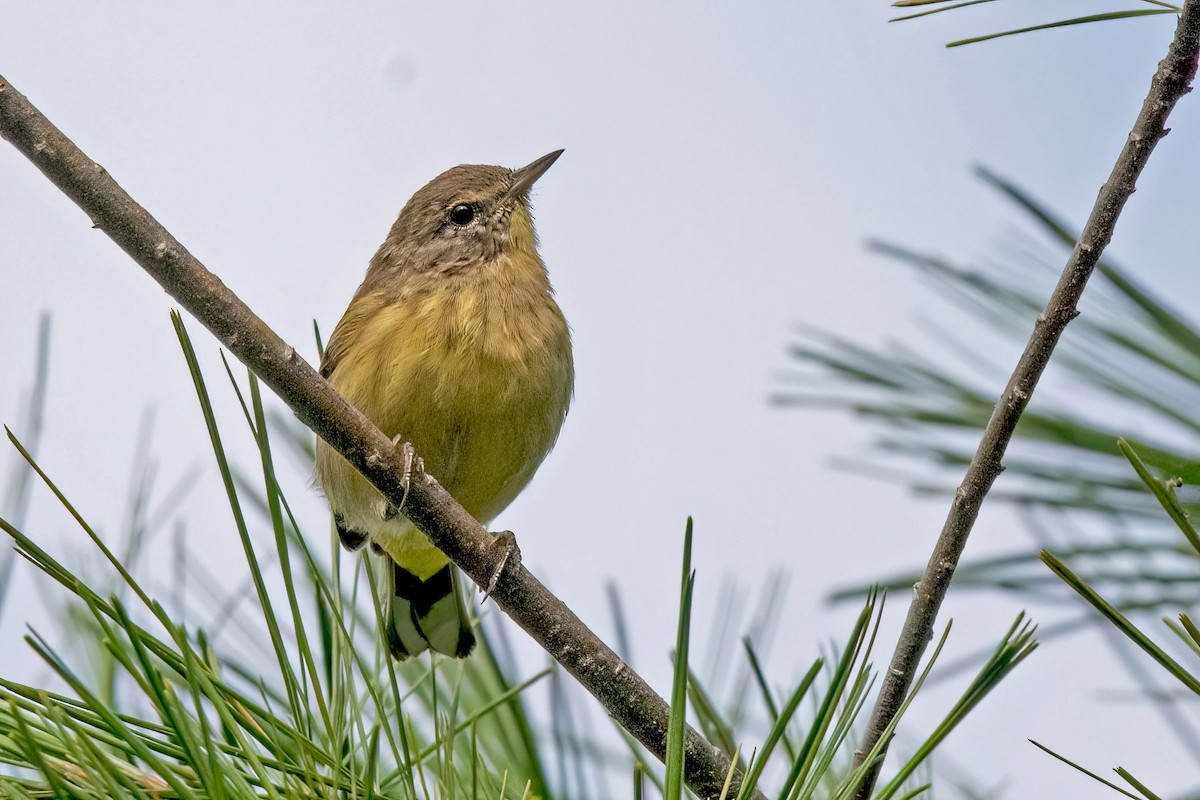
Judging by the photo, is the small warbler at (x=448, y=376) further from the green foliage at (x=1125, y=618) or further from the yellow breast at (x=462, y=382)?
the green foliage at (x=1125, y=618)

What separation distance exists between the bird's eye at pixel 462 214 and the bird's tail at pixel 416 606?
129 centimetres

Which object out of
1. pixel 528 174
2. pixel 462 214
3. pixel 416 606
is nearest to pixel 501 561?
pixel 416 606

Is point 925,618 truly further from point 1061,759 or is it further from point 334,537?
point 334,537

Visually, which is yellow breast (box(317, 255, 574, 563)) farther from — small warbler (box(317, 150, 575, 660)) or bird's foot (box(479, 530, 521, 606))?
bird's foot (box(479, 530, 521, 606))

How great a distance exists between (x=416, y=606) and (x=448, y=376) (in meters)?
1.10

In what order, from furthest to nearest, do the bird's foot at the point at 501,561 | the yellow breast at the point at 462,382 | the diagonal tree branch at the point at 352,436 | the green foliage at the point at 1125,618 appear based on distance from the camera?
1. the yellow breast at the point at 462,382
2. the bird's foot at the point at 501,561
3. the diagonal tree branch at the point at 352,436
4. the green foliage at the point at 1125,618

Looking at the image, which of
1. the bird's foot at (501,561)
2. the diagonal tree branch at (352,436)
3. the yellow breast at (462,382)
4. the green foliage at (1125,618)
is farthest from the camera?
the yellow breast at (462,382)

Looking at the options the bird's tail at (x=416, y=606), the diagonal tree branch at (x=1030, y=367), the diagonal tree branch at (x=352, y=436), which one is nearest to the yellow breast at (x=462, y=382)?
the bird's tail at (x=416, y=606)

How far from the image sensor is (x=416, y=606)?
179 inches

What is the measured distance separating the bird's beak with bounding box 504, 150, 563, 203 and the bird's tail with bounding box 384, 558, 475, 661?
1.47 metres

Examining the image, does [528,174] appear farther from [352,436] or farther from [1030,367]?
[1030,367]

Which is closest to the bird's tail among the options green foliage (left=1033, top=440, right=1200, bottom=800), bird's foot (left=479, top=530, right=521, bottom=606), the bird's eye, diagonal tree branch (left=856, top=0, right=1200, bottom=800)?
the bird's eye

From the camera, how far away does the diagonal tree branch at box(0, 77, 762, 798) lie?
1915 mm

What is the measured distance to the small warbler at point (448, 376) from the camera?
3826 millimetres
